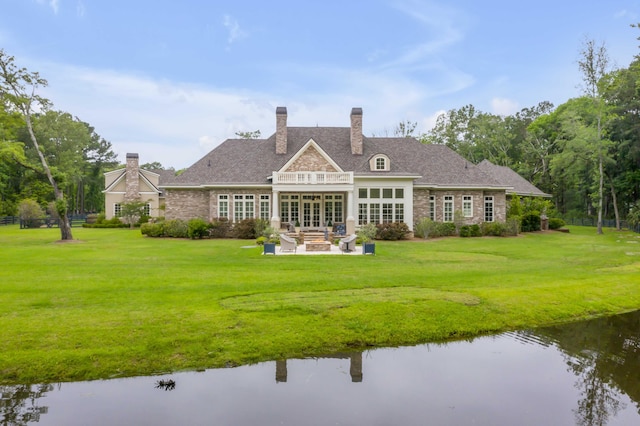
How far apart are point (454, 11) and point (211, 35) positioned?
12255 millimetres

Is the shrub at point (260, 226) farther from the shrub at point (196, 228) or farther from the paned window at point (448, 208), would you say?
the paned window at point (448, 208)

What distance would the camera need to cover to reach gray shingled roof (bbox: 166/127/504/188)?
29250 millimetres

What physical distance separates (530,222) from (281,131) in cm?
2072

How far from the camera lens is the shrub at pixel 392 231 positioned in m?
25.9

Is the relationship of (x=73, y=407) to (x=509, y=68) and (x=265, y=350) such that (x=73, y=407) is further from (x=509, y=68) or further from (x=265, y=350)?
(x=509, y=68)

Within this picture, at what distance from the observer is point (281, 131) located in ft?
102

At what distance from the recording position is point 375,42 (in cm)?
2462

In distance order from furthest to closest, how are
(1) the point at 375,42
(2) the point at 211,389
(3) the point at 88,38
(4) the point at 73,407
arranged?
(1) the point at 375,42 < (3) the point at 88,38 < (2) the point at 211,389 < (4) the point at 73,407

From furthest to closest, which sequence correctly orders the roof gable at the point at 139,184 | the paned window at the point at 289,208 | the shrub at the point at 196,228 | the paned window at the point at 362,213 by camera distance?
1. the roof gable at the point at 139,184
2. the paned window at the point at 289,208
3. the paned window at the point at 362,213
4. the shrub at the point at 196,228

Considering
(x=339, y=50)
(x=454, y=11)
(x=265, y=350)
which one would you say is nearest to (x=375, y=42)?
(x=339, y=50)

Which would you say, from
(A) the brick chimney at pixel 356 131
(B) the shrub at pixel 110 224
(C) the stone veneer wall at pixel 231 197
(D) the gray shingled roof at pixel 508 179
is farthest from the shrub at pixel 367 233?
(B) the shrub at pixel 110 224

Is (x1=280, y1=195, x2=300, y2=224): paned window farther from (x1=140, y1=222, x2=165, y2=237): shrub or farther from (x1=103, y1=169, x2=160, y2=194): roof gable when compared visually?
(x1=103, y1=169, x2=160, y2=194): roof gable

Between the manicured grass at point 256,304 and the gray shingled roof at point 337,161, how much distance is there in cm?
1233

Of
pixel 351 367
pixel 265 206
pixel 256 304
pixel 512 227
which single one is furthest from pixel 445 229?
pixel 351 367
